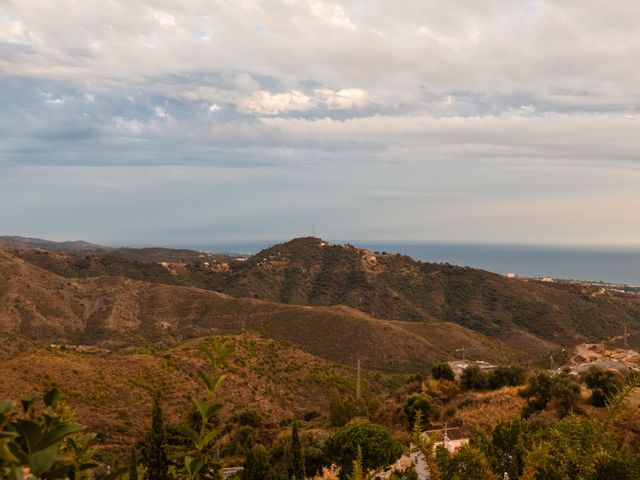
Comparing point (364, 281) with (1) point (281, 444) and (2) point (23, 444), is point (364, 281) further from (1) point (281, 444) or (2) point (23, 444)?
(2) point (23, 444)

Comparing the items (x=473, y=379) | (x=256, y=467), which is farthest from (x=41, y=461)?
(x=473, y=379)

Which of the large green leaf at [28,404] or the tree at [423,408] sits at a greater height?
the large green leaf at [28,404]

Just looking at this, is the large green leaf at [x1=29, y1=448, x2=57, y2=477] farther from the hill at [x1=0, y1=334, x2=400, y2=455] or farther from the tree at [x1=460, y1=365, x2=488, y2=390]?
the tree at [x1=460, y1=365, x2=488, y2=390]

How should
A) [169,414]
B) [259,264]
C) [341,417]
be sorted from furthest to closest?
[259,264]
[169,414]
[341,417]

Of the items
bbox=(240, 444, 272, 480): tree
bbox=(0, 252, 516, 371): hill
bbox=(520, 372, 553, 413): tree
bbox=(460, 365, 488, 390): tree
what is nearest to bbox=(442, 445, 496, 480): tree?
bbox=(240, 444, 272, 480): tree

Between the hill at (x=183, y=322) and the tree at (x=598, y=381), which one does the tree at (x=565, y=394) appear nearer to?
the tree at (x=598, y=381)

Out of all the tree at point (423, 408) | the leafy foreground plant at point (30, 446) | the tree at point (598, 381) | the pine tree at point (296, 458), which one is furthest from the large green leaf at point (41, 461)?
the tree at point (423, 408)

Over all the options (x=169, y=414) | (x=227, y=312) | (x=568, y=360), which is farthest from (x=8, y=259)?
(x=568, y=360)
